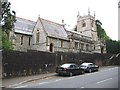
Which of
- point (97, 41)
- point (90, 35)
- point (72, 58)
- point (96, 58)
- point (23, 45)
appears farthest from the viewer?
point (90, 35)

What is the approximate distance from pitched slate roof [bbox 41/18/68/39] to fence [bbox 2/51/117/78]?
52.0 ft

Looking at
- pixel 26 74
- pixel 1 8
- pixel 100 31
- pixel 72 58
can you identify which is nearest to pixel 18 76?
pixel 26 74

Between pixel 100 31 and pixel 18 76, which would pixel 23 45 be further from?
pixel 100 31

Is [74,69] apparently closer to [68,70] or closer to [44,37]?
[68,70]

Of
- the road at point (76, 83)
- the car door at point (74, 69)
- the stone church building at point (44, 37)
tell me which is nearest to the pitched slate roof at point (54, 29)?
the stone church building at point (44, 37)

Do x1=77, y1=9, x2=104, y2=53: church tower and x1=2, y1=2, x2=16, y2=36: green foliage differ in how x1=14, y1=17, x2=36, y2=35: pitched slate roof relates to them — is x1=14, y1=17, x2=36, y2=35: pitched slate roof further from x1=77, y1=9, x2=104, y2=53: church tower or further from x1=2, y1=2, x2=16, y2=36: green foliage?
x1=2, y1=2, x2=16, y2=36: green foliage

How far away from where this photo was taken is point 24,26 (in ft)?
174

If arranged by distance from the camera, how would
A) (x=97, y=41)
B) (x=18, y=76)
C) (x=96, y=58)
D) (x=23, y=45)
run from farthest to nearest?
(x=97, y=41) → (x=23, y=45) → (x=96, y=58) → (x=18, y=76)

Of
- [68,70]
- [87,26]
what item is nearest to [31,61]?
[68,70]

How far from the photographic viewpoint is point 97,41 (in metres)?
66.0

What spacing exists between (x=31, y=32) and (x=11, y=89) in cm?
3759

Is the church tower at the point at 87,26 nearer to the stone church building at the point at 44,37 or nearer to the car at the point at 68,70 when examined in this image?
the stone church building at the point at 44,37

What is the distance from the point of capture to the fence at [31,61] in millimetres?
24469

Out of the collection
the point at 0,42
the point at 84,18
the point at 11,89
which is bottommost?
the point at 11,89
